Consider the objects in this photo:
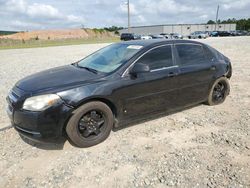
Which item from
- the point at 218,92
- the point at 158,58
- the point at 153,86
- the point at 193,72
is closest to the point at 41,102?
the point at 153,86

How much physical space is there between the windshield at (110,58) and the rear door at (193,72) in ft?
3.33

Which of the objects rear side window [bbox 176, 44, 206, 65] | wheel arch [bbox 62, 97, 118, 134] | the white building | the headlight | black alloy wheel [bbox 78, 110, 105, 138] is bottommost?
black alloy wheel [bbox 78, 110, 105, 138]

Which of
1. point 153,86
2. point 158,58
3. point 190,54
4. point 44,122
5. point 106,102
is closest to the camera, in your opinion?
point 44,122

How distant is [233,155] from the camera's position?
3.52m

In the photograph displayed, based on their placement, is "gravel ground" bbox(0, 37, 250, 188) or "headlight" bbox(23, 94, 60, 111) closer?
"gravel ground" bbox(0, 37, 250, 188)

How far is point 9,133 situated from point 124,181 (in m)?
2.55

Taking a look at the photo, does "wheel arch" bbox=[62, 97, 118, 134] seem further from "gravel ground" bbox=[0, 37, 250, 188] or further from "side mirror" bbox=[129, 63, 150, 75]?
"side mirror" bbox=[129, 63, 150, 75]

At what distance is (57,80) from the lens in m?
3.85

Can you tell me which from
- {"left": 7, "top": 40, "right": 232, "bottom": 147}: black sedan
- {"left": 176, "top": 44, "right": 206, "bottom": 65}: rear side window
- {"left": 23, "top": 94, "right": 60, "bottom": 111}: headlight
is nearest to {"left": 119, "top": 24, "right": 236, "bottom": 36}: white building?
{"left": 176, "top": 44, "right": 206, "bottom": 65}: rear side window

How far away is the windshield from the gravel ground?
122cm

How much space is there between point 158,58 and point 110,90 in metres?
1.25

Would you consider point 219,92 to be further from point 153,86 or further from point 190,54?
point 153,86

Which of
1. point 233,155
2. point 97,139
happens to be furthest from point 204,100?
point 97,139

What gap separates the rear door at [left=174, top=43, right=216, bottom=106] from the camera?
15.8 ft
